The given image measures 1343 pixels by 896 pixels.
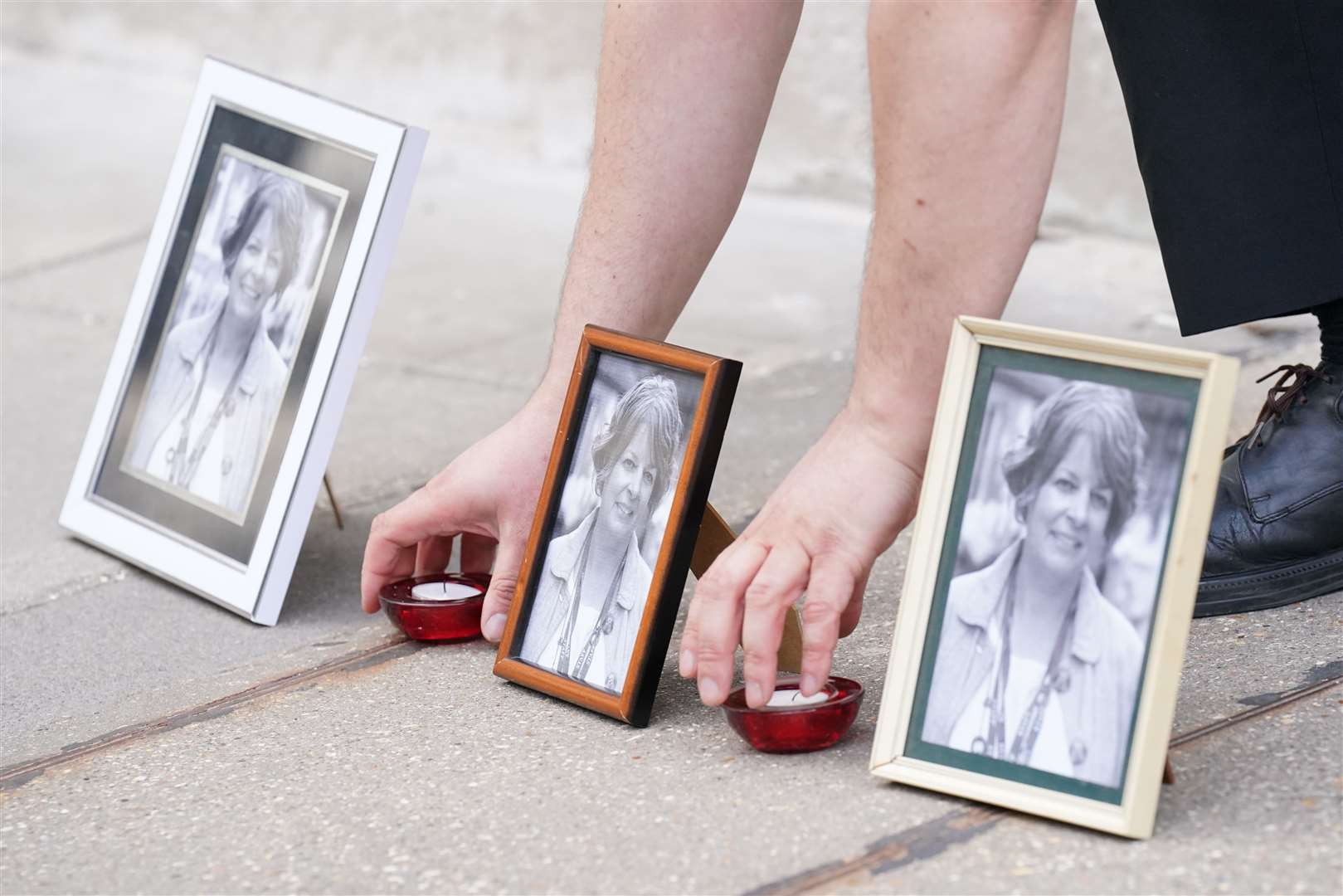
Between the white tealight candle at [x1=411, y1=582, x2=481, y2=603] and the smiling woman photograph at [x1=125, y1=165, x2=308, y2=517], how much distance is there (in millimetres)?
222

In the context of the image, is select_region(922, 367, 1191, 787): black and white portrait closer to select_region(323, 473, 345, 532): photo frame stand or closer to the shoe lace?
the shoe lace

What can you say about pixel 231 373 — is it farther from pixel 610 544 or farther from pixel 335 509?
pixel 610 544

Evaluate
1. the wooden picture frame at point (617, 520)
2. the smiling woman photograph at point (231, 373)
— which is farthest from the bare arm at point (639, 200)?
the smiling woman photograph at point (231, 373)

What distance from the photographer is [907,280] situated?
3.39 feet

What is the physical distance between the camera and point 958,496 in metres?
0.94

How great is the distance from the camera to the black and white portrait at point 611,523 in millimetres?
1077

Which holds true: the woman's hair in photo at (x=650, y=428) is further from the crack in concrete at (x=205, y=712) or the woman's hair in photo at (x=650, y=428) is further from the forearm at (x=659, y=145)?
the crack in concrete at (x=205, y=712)

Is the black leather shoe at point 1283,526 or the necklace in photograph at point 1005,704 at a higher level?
the black leather shoe at point 1283,526

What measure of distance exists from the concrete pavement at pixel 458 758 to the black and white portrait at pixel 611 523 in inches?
2.1

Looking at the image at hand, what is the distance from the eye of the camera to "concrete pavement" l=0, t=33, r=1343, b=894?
865 mm

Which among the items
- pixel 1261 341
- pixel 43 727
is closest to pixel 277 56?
pixel 1261 341

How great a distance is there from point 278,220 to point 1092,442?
878mm

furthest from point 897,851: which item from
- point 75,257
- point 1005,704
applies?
point 75,257

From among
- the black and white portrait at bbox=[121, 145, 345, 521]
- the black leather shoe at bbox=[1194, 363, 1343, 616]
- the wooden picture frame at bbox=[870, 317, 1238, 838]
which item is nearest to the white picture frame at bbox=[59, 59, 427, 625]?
the black and white portrait at bbox=[121, 145, 345, 521]
